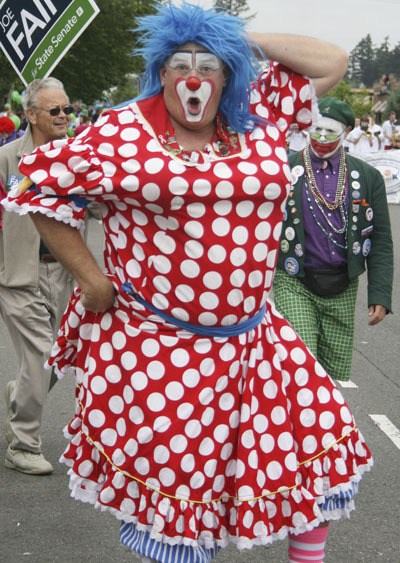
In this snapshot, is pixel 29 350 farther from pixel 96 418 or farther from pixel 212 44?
pixel 212 44

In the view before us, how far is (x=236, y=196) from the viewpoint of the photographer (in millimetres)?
Answer: 3045

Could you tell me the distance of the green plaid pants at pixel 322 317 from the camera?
4.91 m

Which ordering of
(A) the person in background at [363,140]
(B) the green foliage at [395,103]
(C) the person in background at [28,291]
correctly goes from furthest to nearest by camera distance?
(B) the green foliage at [395,103] < (A) the person in background at [363,140] < (C) the person in background at [28,291]

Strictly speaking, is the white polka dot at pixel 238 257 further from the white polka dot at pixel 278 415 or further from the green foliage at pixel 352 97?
the green foliage at pixel 352 97

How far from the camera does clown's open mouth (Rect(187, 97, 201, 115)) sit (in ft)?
10.3

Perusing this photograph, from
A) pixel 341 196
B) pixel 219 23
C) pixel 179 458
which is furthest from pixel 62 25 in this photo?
pixel 179 458

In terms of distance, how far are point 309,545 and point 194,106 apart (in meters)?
1.44

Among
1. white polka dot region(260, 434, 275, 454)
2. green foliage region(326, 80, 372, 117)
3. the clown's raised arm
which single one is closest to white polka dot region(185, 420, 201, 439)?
white polka dot region(260, 434, 275, 454)

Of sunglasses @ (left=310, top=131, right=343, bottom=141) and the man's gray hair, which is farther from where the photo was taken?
the man's gray hair

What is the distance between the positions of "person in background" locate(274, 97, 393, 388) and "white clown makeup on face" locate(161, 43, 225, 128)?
5.63 ft

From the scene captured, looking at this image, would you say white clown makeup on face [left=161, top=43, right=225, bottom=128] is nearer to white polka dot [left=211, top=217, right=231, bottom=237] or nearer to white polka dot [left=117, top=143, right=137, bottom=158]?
white polka dot [left=117, top=143, right=137, bottom=158]

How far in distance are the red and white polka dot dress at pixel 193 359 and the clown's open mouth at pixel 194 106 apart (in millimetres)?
99

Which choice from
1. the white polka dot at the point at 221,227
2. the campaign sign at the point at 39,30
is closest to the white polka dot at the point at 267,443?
the white polka dot at the point at 221,227

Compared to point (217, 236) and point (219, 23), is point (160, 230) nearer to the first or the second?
point (217, 236)
